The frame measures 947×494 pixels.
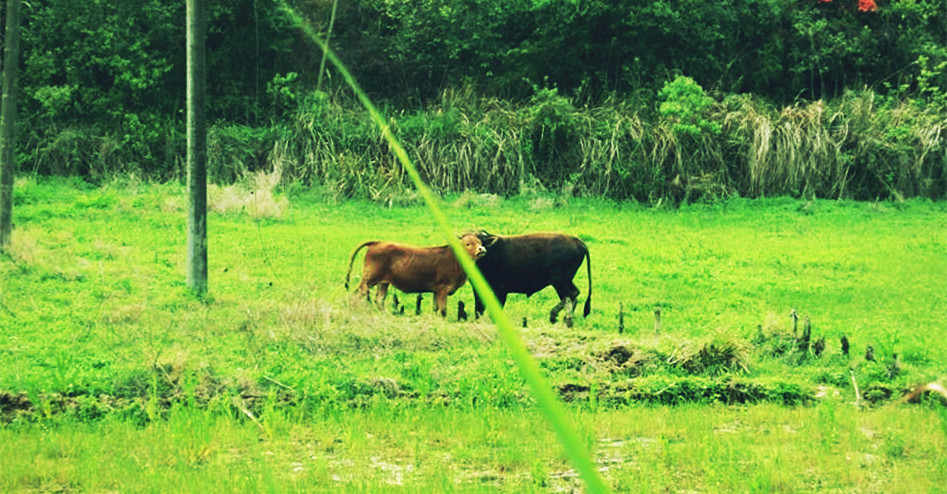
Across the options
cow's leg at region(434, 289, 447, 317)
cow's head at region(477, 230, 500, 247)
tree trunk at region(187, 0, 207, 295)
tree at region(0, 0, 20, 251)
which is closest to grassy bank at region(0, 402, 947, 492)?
cow's leg at region(434, 289, 447, 317)

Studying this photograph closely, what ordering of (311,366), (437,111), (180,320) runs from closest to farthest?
1. (311,366)
2. (180,320)
3. (437,111)

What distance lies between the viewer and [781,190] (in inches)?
717

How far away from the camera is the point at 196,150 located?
9.57 m

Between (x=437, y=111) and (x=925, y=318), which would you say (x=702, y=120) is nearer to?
(x=437, y=111)

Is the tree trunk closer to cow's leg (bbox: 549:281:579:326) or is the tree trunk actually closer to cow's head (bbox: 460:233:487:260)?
cow's head (bbox: 460:233:487:260)

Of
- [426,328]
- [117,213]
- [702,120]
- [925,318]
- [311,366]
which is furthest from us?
[702,120]

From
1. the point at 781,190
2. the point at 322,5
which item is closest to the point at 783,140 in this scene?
the point at 781,190

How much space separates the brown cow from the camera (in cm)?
853

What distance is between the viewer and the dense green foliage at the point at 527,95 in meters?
18.2

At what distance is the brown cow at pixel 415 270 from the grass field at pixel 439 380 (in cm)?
47

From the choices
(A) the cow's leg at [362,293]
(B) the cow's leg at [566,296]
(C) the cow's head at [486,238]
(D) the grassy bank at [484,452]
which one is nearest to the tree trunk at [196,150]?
(A) the cow's leg at [362,293]

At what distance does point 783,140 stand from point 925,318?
9.12m

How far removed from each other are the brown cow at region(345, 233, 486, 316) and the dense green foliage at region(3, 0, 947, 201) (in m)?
8.72

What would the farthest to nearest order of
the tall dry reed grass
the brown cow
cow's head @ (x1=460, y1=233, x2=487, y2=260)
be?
1. the tall dry reed grass
2. the brown cow
3. cow's head @ (x1=460, y1=233, x2=487, y2=260)
